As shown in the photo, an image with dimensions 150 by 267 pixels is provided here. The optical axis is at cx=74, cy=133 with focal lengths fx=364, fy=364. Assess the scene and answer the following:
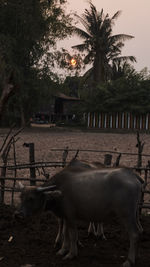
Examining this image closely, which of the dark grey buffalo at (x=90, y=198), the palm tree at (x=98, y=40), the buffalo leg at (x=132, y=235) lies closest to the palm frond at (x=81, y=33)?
the palm tree at (x=98, y=40)

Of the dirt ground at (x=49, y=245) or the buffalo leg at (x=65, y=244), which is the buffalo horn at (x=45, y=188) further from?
the dirt ground at (x=49, y=245)

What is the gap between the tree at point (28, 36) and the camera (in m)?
25.6

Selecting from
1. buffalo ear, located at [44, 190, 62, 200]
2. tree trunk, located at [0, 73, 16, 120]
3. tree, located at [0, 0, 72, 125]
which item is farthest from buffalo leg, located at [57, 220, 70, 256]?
tree, located at [0, 0, 72, 125]

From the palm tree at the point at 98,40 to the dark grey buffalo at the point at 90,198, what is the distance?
33.1 m

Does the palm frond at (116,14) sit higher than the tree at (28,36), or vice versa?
the palm frond at (116,14)

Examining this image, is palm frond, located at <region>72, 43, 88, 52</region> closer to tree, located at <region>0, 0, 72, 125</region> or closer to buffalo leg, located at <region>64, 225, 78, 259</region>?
tree, located at <region>0, 0, 72, 125</region>

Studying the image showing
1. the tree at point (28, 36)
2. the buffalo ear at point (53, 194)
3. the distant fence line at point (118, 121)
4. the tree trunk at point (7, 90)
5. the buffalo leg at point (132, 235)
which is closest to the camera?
the buffalo leg at point (132, 235)

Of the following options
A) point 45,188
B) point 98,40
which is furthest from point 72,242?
point 98,40

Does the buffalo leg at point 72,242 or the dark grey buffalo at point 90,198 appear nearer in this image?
the dark grey buffalo at point 90,198

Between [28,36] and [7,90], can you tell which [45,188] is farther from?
[28,36]

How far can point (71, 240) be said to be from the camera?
154 inches

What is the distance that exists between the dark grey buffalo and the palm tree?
33.1 metres

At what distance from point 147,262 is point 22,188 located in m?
1.53

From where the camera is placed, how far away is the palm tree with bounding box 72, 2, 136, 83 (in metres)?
36.7
